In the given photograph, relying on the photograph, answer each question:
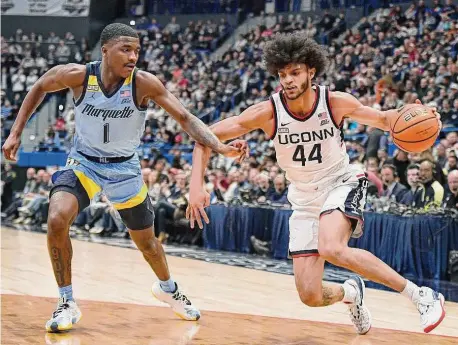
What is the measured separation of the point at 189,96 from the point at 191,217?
19.0 meters

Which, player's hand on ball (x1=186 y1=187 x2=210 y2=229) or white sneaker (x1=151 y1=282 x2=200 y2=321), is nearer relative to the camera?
player's hand on ball (x1=186 y1=187 x2=210 y2=229)

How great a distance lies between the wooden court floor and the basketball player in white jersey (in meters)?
0.46

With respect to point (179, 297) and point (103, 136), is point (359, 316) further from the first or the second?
point (103, 136)

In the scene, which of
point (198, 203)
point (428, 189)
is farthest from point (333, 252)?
point (428, 189)

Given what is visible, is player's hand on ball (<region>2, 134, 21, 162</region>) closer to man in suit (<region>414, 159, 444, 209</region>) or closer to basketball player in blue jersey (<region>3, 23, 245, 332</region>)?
basketball player in blue jersey (<region>3, 23, 245, 332</region>)

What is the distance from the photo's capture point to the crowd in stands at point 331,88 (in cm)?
1172

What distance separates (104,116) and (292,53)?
1448mm

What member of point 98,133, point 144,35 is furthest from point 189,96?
point 98,133

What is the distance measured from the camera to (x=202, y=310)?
7.19 m

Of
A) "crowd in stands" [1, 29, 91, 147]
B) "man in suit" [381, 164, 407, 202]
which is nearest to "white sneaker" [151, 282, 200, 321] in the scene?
"man in suit" [381, 164, 407, 202]

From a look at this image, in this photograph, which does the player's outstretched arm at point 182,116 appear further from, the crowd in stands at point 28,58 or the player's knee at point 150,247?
the crowd in stands at point 28,58

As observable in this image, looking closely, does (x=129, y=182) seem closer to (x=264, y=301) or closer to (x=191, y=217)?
(x=191, y=217)

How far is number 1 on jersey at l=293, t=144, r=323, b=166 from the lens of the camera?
584 cm

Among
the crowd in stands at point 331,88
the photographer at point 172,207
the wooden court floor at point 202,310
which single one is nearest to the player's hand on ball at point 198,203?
the wooden court floor at point 202,310
